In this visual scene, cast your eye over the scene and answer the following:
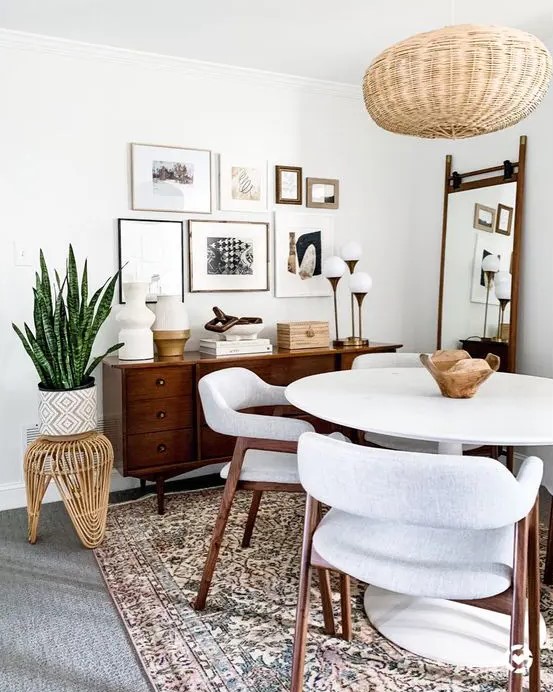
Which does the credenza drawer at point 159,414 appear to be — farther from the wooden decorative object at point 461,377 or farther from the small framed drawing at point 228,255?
the wooden decorative object at point 461,377

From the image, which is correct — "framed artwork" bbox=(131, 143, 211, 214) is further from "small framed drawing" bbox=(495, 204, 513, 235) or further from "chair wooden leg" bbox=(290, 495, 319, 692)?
"chair wooden leg" bbox=(290, 495, 319, 692)

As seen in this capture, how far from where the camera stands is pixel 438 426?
1664 mm

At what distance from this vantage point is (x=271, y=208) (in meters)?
3.78

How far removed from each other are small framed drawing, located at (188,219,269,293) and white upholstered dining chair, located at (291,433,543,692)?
223cm

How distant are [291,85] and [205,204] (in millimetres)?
941

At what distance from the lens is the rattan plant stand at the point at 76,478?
2668 mm

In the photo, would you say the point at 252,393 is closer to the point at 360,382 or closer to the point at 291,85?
the point at 360,382

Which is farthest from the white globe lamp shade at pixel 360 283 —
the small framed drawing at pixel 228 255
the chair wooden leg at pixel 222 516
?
the chair wooden leg at pixel 222 516

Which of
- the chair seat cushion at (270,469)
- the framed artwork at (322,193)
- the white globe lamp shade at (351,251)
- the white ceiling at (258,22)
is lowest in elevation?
the chair seat cushion at (270,469)

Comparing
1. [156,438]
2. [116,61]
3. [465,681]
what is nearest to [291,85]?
[116,61]

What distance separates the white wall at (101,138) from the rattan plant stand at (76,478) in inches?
24.0

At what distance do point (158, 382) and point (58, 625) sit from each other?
1277mm

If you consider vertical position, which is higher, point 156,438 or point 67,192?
point 67,192

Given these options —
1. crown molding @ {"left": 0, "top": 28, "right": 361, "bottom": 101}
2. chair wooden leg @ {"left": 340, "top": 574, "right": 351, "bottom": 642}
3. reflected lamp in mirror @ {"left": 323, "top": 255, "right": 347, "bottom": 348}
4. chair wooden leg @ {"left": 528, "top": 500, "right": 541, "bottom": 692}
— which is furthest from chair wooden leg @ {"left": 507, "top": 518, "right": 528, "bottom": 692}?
crown molding @ {"left": 0, "top": 28, "right": 361, "bottom": 101}
